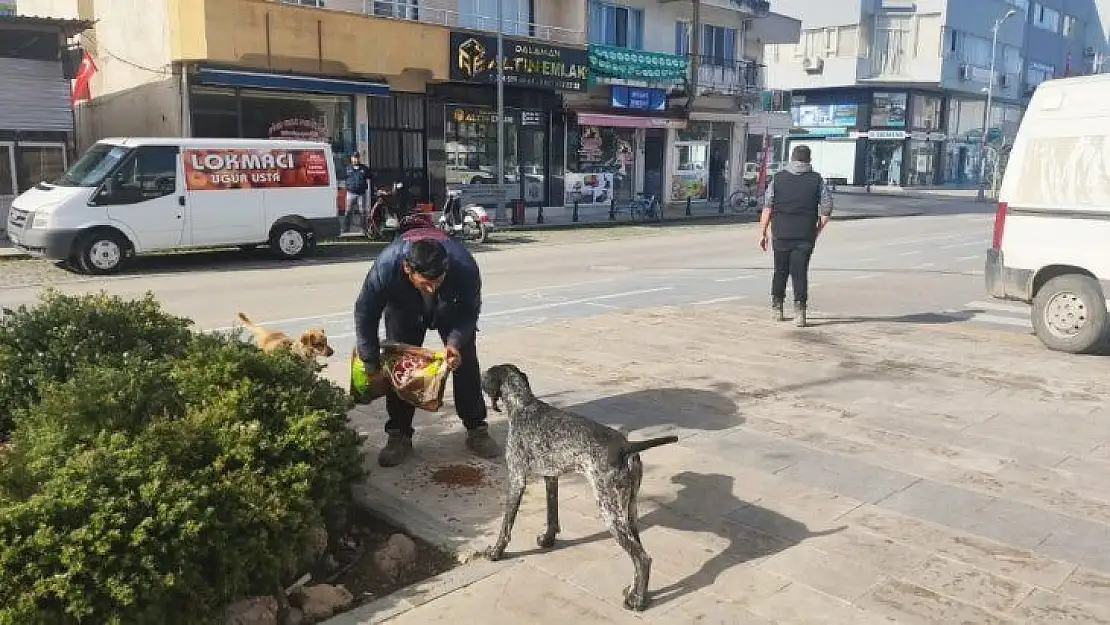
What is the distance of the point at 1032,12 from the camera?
6228 centimetres

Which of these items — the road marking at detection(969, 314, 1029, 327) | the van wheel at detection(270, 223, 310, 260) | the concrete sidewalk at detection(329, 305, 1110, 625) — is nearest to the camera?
the concrete sidewalk at detection(329, 305, 1110, 625)

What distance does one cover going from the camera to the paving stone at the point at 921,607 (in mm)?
3691

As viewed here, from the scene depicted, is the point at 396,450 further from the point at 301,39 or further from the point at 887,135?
the point at 887,135

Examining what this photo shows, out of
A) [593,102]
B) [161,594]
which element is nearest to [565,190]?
[593,102]

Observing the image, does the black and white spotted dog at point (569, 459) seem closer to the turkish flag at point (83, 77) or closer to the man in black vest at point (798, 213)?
the man in black vest at point (798, 213)

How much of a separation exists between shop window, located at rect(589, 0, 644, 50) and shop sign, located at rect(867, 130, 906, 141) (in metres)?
26.5

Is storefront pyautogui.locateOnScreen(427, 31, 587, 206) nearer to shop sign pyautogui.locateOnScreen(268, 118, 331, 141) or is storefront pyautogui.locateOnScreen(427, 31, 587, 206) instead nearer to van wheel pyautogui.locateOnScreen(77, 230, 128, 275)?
shop sign pyautogui.locateOnScreen(268, 118, 331, 141)

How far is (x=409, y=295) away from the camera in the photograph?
5.29 m

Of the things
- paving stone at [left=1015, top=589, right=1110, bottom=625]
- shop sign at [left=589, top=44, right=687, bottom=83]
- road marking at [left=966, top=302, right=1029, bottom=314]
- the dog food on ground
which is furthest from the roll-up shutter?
paving stone at [left=1015, top=589, right=1110, bottom=625]

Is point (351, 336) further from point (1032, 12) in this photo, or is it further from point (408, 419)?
point (1032, 12)

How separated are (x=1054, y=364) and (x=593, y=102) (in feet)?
75.1

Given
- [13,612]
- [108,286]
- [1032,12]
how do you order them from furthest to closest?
[1032,12] → [108,286] → [13,612]

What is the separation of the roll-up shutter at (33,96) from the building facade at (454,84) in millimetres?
2031

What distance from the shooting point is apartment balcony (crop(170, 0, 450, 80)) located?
62.3 feet
